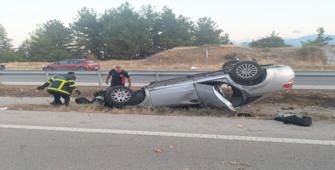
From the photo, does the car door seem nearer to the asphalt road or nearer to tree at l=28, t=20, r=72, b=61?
the asphalt road

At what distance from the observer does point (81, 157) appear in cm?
391

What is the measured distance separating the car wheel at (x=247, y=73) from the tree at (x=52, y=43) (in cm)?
5353

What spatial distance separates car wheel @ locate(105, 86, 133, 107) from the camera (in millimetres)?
6883

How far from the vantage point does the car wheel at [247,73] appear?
20.0 ft

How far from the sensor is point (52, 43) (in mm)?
58094

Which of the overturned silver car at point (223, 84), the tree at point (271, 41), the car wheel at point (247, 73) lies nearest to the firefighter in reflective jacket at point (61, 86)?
the overturned silver car at point (223, 84)

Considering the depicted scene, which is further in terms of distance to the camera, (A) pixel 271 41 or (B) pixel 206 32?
(A) pixel 271 41

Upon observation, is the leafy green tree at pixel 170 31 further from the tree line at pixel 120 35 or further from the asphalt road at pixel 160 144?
the asphalt road at pixel 160 144

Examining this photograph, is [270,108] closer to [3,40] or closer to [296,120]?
[296,120]

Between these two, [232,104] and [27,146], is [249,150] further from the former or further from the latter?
[27,146]

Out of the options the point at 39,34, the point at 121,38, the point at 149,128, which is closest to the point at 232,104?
the point at 149,128

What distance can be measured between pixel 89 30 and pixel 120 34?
8.22m

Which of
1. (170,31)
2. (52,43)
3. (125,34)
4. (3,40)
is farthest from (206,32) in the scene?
(3,40)

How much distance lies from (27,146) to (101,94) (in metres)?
3.22
